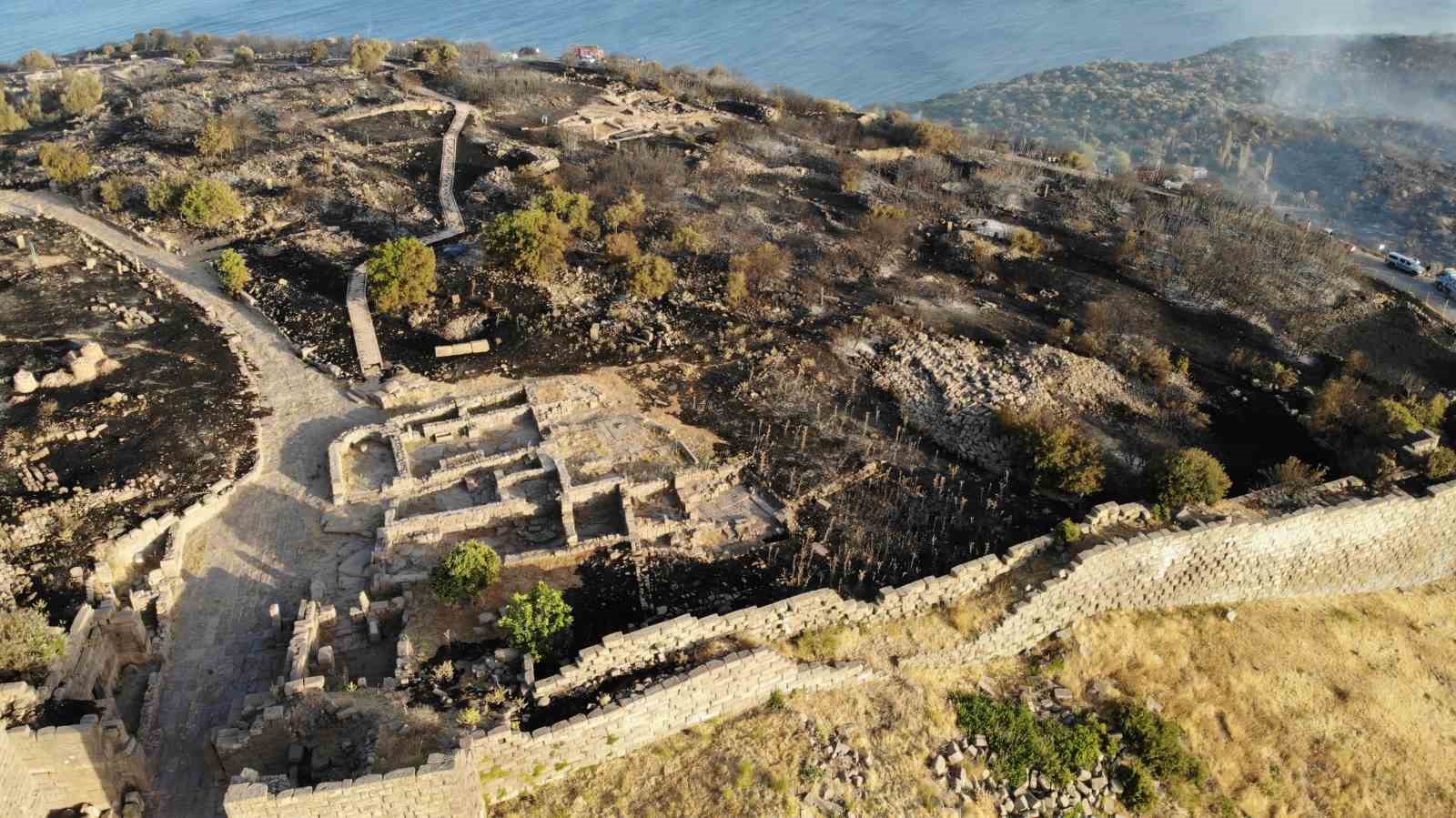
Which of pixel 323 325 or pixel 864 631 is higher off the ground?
pixel 323 325

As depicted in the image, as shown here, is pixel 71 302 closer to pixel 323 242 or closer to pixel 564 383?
pixel 323 242

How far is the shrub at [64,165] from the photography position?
3391 centimetres

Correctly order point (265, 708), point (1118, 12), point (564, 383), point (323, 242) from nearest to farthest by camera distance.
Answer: point (265, 708)
point (564, 383)
point (323, 242)
point (1118, 12)

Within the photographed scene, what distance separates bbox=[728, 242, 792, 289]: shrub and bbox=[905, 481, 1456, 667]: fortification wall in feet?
47.0

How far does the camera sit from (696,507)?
19.4 m

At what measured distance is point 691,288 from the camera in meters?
28.5

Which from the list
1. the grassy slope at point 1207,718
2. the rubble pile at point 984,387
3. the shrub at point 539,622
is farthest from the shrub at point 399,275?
the grassy slope at point 1207,718

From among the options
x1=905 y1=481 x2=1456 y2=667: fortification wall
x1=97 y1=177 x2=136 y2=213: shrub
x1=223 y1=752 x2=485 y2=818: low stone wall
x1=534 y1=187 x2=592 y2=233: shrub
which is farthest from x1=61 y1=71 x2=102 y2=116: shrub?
x1=905 y1=481 x2=1456 y2=667: fortification wall

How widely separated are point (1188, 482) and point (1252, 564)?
2274 millimetres

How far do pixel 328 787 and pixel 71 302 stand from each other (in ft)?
72.4

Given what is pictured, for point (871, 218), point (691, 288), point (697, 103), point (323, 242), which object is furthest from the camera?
point (697, 103)

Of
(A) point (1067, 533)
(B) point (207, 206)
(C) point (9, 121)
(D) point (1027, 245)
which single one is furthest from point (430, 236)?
(C) point (9, 121)

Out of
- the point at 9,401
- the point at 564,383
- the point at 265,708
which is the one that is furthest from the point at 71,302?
the point at 265,708

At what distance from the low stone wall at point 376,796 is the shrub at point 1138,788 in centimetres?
1034
